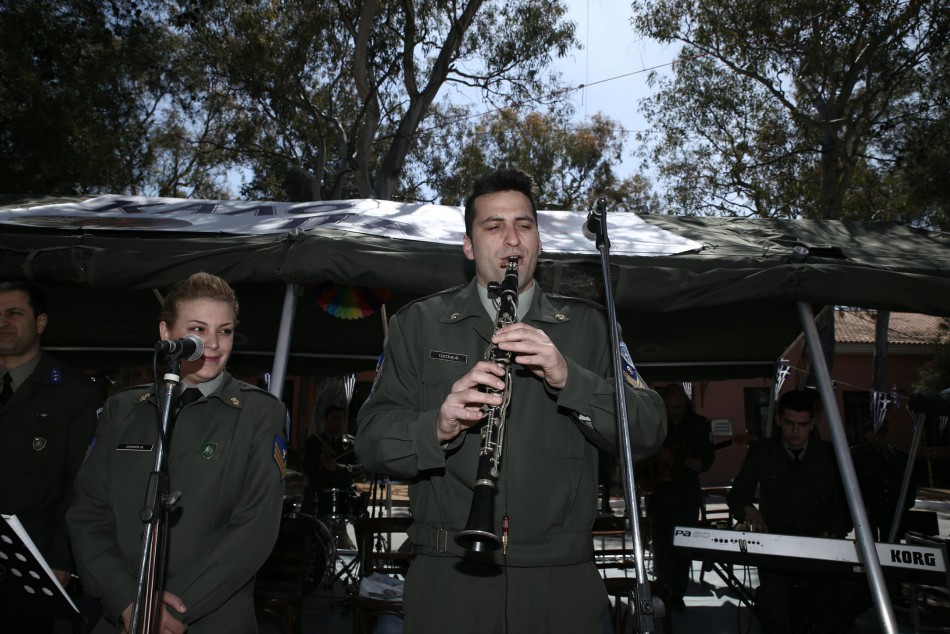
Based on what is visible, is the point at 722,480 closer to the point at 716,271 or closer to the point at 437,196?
the point at 437,196

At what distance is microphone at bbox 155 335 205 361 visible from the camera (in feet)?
7.70

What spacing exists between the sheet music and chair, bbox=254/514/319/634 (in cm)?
241

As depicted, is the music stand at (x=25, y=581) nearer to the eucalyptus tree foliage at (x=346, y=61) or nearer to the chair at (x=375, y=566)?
the chair at (x=375, y=566)

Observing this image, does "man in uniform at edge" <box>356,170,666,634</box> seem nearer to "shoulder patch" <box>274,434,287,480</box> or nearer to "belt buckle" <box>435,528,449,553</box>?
"belt buckle" <box>435,528,449,553</box>

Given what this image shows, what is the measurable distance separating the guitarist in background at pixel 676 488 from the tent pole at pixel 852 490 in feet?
9.74

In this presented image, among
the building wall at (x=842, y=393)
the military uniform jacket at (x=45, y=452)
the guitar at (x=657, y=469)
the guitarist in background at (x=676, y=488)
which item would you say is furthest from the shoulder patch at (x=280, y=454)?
the building wall at (x=842, y=393)

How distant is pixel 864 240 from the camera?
5.64 m

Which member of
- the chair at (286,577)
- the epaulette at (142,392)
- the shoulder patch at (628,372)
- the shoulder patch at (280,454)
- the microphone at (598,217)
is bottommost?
the chair at (286,577)

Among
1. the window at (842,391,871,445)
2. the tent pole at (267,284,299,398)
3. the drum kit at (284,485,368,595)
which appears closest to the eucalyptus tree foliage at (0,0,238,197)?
the drum kit at (284,485,368,595)

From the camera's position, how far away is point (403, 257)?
4328 millimetres

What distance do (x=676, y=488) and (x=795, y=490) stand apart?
6.09ft

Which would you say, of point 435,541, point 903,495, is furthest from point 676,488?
point 435,541

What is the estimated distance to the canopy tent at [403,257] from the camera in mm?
4277

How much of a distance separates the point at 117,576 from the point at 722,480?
24054 mm
